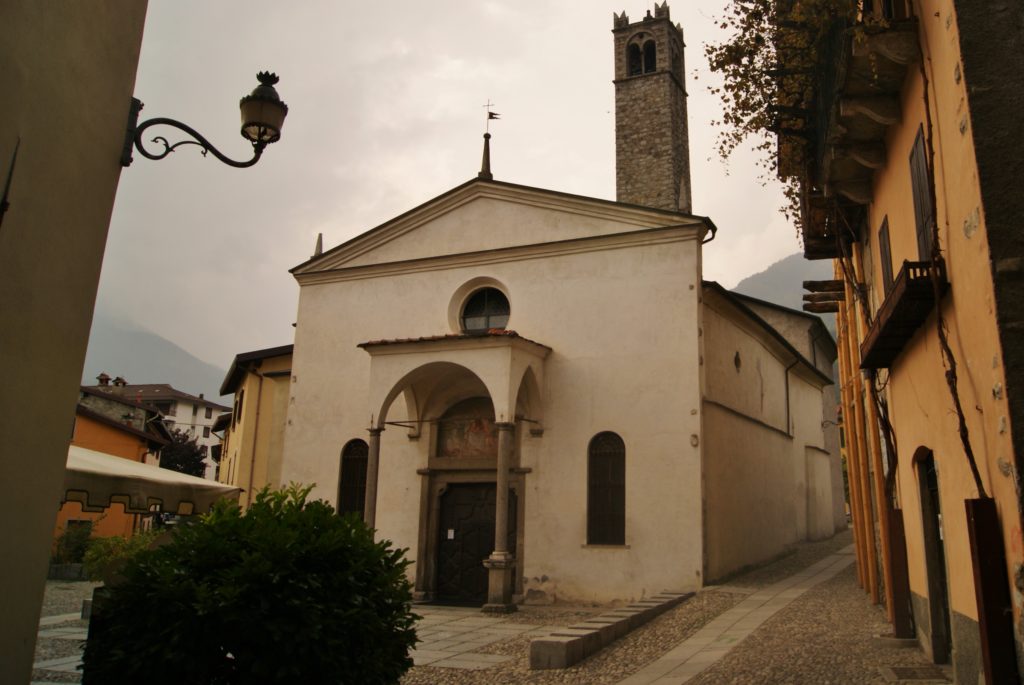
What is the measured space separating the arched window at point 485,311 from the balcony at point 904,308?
34.6ft

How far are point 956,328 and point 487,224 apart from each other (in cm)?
1380

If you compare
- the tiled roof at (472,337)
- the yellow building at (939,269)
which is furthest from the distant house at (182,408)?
the yellow building at (939,269)

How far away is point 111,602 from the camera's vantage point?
501 cm

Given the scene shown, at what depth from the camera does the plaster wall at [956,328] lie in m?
4.52

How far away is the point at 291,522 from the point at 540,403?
11.1m

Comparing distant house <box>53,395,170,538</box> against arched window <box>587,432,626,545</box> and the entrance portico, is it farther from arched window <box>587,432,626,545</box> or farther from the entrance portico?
arched window <box>587,432,626,545</box>

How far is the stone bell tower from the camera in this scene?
3173cm

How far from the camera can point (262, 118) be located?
639 centimetres

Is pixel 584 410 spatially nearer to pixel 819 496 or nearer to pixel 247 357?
pixel 247 357

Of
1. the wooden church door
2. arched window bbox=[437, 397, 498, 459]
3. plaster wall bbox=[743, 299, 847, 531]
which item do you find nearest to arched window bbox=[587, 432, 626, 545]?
the wooden church door

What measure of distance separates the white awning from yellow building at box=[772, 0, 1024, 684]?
6.27m

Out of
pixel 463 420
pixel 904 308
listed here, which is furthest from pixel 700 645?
pixel 463 420

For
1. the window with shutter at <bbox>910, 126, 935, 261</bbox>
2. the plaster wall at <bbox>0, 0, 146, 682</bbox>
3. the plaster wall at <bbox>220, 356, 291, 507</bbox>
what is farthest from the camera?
the plaster wall at <bbox>220, 356, 291, 507</bbox>

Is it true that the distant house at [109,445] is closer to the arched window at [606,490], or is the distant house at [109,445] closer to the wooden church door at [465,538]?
the wooden church door at [465,538]
